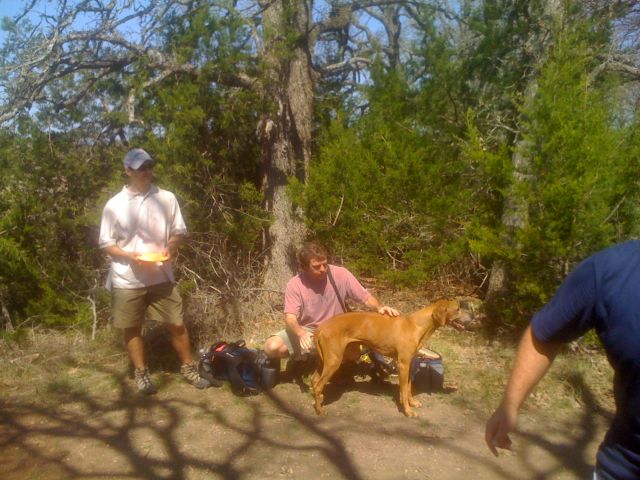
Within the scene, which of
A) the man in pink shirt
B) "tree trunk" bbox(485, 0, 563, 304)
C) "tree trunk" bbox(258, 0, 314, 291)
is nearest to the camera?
the man in pink shirt

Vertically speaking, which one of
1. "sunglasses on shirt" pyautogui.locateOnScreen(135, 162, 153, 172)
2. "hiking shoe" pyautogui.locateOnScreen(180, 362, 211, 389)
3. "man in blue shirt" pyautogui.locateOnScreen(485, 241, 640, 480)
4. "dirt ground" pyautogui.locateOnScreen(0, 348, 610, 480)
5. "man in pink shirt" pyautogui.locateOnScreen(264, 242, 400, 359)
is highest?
"sunglasses on shirt" pyautogui.locateOnScreen(135, 162, 153, 172)

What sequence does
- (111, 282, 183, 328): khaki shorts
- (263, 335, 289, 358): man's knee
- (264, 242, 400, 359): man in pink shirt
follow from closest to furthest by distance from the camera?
(111, 282, 183, 328): khaki shorts, (264, 242, 400, 359): man in pink shirt, (263, 335, 289, 358): man's knee

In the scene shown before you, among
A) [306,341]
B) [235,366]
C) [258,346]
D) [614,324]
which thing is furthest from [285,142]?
[614,324]

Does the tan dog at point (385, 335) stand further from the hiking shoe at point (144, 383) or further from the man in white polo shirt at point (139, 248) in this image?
the hiking shoe at point (144, 383)

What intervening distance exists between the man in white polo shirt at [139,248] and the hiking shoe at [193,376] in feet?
1.07

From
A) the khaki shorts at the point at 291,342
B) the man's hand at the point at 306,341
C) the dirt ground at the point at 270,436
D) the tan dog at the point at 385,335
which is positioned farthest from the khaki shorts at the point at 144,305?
→ the tan dog at the point at 385,335

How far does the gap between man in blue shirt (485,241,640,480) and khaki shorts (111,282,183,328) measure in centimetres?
353

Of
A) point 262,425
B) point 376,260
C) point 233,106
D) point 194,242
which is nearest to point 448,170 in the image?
point 376,260

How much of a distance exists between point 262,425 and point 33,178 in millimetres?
4570

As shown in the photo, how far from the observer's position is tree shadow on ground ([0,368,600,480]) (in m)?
3.56

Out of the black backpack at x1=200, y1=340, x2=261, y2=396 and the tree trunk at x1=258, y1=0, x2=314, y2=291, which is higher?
the tree trunk at x1=258, y1=0, x2=314, y2=291

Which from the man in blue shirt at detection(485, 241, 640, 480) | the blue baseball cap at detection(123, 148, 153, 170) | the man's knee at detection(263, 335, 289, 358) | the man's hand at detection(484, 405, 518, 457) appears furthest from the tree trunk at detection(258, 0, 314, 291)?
the man in blue shirt at detection(485, 241, 640, 480)

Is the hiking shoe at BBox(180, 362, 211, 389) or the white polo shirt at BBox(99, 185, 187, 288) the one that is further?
the hiking shoe at BBox(180, 362, 211, 389)

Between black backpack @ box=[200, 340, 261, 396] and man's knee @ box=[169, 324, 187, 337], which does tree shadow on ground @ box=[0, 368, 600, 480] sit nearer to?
black backpack @ box=[200, 340, 261, 396]
